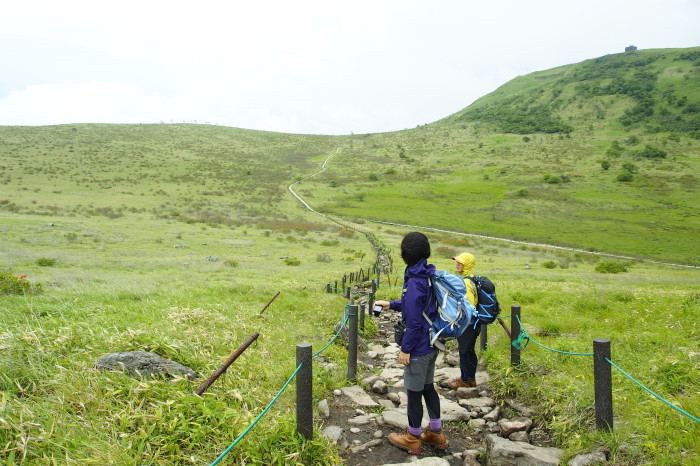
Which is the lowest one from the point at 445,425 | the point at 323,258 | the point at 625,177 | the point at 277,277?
the point at 323,258

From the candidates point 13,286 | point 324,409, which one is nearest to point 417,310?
point 324,409

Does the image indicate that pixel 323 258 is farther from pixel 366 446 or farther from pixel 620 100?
pixel 620 100

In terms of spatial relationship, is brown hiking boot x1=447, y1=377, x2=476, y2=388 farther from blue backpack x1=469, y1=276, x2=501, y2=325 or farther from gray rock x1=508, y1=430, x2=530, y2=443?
gray rock x1=508, y1=430, x2=530, y2=443

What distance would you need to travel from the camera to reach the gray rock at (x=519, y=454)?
4.54 m

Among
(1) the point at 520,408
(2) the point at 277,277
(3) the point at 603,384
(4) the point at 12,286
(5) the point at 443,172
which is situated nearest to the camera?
(3) the point at 603,384

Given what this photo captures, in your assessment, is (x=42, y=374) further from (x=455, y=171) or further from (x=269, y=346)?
(x=455, y=171)

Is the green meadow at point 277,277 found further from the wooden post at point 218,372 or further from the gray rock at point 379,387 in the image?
the gray rock at point 379,387

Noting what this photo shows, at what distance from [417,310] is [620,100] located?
7233 inches

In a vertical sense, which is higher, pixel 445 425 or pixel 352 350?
pixel 352 350

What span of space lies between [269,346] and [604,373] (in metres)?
6.01

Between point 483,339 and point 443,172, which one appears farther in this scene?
point 443,172

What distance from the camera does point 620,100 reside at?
148m

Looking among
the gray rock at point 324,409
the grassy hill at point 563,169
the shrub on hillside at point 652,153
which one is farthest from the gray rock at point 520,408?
the shrub on hillside at point 652,153

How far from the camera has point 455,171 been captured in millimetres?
100125
